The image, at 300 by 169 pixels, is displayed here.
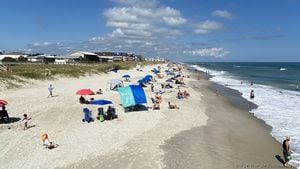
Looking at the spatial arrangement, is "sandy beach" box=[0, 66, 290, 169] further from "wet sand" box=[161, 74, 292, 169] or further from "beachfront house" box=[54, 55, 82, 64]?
"beachfront house" box=[54, 55, 82, 64]

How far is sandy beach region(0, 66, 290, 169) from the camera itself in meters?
13.7

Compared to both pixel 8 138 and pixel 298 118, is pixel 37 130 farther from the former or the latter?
pixel 298 118

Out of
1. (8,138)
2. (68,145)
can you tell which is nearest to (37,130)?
(8,138)

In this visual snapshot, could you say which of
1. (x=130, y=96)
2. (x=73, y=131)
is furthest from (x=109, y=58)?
(x=73, y=131)

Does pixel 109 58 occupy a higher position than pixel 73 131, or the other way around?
pixel 109 58

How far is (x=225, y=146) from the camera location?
17.1 metres

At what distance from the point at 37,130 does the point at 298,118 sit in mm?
18692

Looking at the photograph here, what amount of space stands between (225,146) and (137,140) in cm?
451

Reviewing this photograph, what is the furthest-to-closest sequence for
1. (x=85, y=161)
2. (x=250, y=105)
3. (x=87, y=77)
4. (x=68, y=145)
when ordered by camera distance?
(x=87, y=77), (x=250, y=105), (x=68, y=145), (x=85, y=161)

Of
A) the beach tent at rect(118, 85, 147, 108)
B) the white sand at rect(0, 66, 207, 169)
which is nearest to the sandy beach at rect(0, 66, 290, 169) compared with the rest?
the white sand at rect(0, 66, 207, 169)

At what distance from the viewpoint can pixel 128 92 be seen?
24.5 meters

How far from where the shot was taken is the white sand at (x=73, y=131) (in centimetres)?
1379

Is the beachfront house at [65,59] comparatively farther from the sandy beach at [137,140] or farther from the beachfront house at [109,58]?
the sandy beach at [137,140]

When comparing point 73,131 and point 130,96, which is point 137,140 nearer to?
point 73,131
